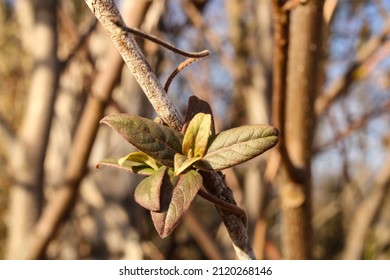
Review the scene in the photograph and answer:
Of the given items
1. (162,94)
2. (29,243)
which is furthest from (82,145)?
(162,94)

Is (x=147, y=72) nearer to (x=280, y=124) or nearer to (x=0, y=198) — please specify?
(x=280, y=124)

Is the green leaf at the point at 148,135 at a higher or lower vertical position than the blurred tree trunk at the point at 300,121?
higher

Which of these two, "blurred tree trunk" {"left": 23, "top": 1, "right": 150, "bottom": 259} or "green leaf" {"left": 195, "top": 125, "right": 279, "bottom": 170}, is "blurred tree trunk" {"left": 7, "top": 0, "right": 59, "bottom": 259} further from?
"green leaf" {"left": 195, "top": 125, "right": 279, "bottom": 170}

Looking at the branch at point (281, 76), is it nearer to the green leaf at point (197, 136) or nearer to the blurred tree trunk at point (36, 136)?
the green leaf at point (197, 136)

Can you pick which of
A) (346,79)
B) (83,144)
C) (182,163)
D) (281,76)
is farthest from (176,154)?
(346,79)

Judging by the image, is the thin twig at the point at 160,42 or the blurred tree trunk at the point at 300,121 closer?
the thin twig at the point at 160,42

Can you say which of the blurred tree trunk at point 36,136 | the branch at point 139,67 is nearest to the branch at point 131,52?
the branch at point 139,67
